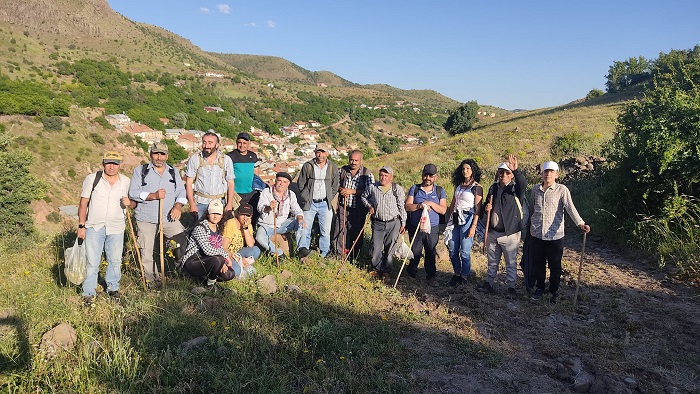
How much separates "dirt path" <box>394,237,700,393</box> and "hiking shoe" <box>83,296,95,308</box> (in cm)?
335

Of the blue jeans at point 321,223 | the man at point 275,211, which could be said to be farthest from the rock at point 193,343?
the blue jeans at point 321,223

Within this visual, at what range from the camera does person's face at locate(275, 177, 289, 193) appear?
6.08 meters

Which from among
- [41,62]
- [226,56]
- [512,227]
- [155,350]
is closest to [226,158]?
[155,350]

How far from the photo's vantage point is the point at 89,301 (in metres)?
4.31

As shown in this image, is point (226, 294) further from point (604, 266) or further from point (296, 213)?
point (604, 266)

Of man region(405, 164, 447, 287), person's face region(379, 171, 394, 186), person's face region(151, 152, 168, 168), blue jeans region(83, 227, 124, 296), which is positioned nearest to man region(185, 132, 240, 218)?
person's face region(151, 152, 168, 168)

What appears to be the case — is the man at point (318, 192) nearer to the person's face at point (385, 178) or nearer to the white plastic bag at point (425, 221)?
the person's face at point (385, 178)

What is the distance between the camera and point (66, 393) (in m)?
2.86

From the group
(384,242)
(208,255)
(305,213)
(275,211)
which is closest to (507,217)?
(384,242)

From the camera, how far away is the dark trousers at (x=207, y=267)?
484cm

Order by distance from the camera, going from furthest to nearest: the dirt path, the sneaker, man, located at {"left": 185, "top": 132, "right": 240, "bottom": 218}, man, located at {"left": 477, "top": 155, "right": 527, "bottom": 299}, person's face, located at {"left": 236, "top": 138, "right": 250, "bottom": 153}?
person's face, located at {"left": 236, "top": 138, "right": 250, "bottom": 153} → the sneaker → man, located at {"left": 185, "top": 132, "right": 240, "bottom": 218} → man, located at {"left": 477, "top": 155, "right": 527, "bottom": 299} → the dirt path

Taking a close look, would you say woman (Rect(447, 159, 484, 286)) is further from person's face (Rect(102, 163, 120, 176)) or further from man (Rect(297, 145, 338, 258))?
person's face (Rect(102, 163, 120, 176))

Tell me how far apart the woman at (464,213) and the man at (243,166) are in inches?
131

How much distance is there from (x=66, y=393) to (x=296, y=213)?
3790 mm
